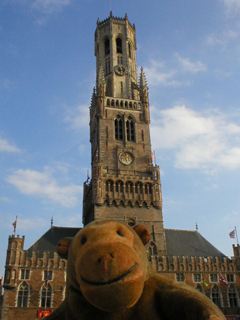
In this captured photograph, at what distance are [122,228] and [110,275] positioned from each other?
0.90 metres

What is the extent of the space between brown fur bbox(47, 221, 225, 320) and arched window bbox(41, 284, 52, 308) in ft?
89.6

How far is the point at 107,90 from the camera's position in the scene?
45.1 m

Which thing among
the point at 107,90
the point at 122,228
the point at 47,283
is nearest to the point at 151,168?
the point at 107,90

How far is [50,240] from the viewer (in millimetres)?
35688

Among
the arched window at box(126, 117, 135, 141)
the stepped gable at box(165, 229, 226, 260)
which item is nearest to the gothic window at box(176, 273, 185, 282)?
the stepped gable at box(165, 229, 226, 260)

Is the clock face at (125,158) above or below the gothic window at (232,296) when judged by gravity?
above

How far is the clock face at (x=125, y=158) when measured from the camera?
126 ft

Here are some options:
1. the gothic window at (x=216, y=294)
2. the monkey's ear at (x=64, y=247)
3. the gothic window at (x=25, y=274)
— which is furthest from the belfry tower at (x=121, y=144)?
the monkey's ear at (x=64, y=247)

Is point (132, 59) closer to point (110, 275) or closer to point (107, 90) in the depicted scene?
point (107, 90)

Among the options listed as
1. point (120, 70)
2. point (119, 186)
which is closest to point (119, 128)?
point (119, 186)

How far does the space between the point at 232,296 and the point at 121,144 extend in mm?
21712

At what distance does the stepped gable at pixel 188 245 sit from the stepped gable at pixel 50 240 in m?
11.9

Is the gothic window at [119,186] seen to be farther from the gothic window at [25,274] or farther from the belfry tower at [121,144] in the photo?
the gothic window at [25,274]

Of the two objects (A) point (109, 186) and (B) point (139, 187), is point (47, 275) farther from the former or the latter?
(B) point (139, 187)
